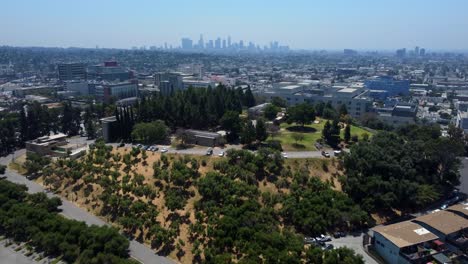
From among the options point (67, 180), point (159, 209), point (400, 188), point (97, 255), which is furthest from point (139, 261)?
point (400, 188)

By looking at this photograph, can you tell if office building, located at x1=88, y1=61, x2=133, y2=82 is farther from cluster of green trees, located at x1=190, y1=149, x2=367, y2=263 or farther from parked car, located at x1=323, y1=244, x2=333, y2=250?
parked car, located at x1=323, y1=244, x2=333, y2=250

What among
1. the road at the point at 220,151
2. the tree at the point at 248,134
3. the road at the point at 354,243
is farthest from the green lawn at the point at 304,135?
the road at the point at 354,243

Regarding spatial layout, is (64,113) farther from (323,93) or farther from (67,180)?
(323,93)

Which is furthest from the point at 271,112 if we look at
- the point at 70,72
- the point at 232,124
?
the point at 70,72

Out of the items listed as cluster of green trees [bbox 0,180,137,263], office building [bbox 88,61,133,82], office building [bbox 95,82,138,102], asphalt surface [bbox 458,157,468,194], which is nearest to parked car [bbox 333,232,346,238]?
cluster of green trees [bbox 0,180,137,263]

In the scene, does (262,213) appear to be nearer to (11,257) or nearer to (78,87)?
(11,257)
